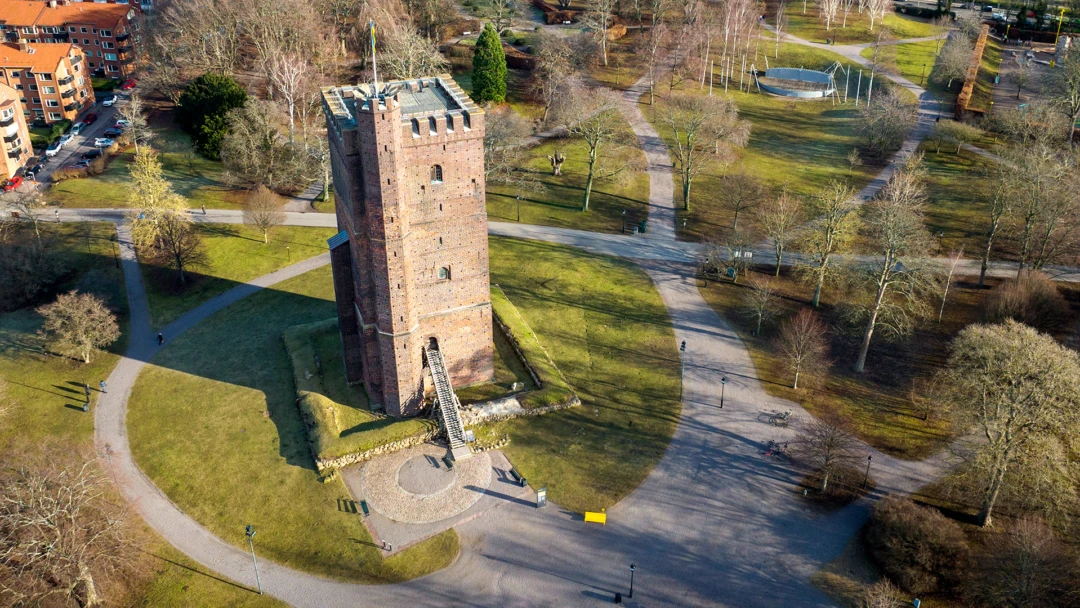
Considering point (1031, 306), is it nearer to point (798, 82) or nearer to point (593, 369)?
point (593, 369)

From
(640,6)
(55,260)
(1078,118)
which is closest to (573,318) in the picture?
(55,260)

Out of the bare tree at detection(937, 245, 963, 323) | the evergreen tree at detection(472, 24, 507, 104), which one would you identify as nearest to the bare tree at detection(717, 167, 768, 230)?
the bare tree at detection(937, 245, 963, 323)

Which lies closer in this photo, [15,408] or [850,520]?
→ [850,520]

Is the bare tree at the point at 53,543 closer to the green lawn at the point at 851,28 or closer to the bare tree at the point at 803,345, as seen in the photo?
the bare tree at the point at 803,345

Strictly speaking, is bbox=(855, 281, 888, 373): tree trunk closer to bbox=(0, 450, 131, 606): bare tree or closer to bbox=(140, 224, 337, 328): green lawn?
bbox=(140, 224, 337, 328): green lawn

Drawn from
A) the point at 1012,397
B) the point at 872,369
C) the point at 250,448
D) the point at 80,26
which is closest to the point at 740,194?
the point at 872,369

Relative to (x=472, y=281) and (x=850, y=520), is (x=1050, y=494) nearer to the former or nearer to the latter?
(x=850, y=520)
